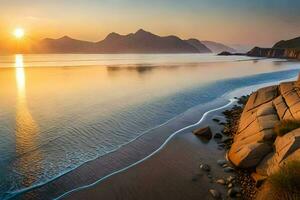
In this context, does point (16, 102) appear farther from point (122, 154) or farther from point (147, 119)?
point (122, 154)

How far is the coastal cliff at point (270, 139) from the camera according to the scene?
49.9ft

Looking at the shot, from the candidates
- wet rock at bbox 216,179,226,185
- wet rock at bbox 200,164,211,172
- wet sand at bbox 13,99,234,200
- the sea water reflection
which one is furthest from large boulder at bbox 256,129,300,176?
the sea water reflection

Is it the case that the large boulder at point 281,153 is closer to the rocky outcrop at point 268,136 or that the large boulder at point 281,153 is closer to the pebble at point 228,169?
the rocky outcrop at point 268,136

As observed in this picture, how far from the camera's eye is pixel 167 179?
16984 millimetres

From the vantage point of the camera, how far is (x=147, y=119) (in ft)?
103

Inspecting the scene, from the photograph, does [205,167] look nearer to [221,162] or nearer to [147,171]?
[221,162]

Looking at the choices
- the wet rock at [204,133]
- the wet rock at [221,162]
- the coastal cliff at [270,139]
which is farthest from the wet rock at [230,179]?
the wet rock at [204,133]

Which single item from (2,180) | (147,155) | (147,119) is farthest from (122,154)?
(147,119)

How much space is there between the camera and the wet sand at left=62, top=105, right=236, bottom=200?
50.2 feet

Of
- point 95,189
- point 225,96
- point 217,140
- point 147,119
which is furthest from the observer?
point 225,96

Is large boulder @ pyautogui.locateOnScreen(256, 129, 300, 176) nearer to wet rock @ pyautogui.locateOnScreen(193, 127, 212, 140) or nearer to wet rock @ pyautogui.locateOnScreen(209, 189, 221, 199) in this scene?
wet rock @ pyautogui.locateOnScreen(209, 189, 221, 199)

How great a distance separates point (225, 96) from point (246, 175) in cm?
3207

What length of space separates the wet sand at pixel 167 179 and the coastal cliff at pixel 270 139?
1.72 metres

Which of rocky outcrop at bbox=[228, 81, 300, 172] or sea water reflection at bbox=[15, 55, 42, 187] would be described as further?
sea water reflection at bbox=[15, 55, 42, 187]
